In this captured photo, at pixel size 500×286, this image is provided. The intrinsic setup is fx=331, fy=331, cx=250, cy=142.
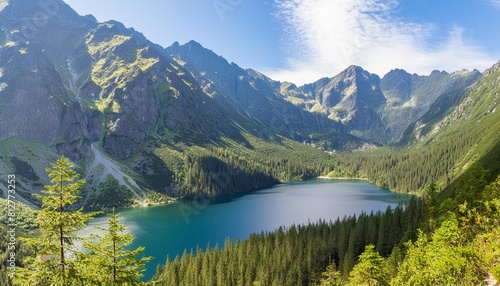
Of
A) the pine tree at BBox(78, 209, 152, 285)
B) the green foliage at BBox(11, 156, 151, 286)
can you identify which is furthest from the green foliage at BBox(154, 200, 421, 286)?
the green foliage at BBox(11, 156, 151, 286)

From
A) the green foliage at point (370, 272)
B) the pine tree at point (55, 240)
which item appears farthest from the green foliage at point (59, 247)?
the green foliage at point (370, 272)

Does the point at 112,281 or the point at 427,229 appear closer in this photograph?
the point at 112,281

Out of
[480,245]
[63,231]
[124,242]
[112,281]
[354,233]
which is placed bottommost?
[354,233]

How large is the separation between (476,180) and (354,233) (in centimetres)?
4340

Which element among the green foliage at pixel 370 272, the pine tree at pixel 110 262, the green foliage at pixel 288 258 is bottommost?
the green foliage at pixel 288 258

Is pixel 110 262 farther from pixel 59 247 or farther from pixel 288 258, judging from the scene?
pixel 288 258

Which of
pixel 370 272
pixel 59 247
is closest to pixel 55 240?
pixel 59 247

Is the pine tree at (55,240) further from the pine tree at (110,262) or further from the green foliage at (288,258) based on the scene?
the green foliage at (288,258)

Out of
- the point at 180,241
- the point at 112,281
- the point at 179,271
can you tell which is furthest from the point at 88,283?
the point at 180,241

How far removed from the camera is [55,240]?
1994 centimetres

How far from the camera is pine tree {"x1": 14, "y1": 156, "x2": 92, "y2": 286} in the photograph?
1878 centimetres

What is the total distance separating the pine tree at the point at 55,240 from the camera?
18781 mm

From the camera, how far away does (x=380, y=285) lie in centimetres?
5191

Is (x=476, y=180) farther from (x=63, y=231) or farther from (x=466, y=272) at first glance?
(x=63, y=231)
